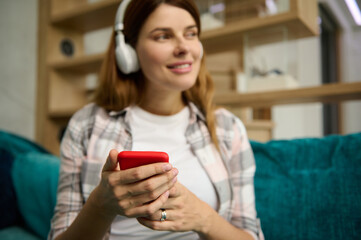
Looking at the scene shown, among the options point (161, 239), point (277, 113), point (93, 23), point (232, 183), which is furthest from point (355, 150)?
point (277, 113)

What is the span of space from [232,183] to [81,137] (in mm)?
466

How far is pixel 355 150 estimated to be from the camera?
2.73 ft

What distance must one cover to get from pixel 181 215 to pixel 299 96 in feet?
2.81

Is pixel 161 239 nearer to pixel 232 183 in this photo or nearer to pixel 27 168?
pixel 232 183

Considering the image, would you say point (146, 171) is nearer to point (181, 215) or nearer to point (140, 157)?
point (140, 157)

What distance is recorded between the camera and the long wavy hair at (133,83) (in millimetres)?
880

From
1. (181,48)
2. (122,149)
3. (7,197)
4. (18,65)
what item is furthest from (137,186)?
(18,65)

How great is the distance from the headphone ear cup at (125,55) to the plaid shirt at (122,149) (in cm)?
14

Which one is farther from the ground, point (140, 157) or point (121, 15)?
point (121, 15)

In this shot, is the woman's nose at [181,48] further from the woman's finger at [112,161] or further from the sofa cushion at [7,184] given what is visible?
the sofa cushion at [7,184]

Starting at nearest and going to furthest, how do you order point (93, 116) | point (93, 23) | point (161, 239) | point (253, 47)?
1. point (161, 239)
2. point (93, 116)
3. point (253, 47)
4. point (93, 23)

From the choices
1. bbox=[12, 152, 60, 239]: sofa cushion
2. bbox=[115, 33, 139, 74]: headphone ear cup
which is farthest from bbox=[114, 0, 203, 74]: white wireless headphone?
bbox=[12, 152, 60, 239]: sofa cushion

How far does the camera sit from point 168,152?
866 millimetres

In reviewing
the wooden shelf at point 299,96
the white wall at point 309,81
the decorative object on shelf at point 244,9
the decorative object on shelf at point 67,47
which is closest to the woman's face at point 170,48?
the wooden shelf at point 299,96
